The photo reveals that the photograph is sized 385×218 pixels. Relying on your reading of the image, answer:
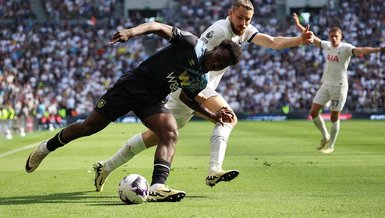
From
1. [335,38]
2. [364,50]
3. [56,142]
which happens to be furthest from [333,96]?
[56,142]

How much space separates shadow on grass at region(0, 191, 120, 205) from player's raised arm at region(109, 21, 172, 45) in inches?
73.0

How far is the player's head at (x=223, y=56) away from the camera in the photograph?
29.0 feet

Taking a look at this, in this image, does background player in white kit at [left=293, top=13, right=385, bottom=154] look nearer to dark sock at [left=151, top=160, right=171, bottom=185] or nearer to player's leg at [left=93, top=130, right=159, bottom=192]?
player's leg at [left=93, top=130, right=159, bottom=192]

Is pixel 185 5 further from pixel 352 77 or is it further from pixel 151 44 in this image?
pixel 352 77

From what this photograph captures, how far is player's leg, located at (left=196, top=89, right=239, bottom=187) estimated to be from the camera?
367 inches

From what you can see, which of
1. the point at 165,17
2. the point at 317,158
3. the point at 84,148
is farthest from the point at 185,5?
the point at 317,158

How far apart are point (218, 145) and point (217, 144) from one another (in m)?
0.02

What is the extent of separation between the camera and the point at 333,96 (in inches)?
755

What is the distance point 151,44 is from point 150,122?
1821 inches

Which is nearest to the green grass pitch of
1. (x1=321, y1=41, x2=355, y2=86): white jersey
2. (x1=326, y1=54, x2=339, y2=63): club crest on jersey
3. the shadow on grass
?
the shadow on grass

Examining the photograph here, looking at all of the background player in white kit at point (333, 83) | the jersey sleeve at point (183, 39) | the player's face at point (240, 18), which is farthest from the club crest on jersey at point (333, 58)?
the jersey sleeve at point (183, 39)

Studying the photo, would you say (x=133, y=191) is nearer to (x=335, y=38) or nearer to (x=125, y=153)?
(x=125, y=153)

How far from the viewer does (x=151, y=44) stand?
55.2 meters

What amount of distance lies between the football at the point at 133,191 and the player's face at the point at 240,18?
8.90ft
